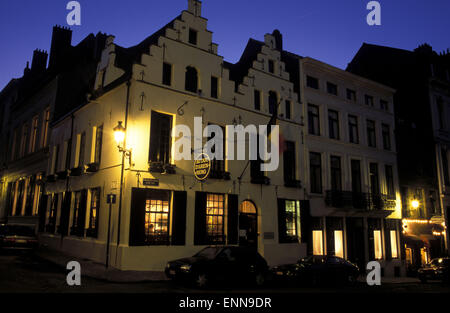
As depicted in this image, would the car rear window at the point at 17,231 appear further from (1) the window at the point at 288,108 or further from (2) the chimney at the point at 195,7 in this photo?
(1) the window at the point at 288,108

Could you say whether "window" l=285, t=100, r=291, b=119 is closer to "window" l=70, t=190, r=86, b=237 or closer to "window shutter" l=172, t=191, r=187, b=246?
"window shutter" l=172, t=191, r=187, b=246

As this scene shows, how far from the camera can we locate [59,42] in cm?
2861

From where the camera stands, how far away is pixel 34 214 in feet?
81.2

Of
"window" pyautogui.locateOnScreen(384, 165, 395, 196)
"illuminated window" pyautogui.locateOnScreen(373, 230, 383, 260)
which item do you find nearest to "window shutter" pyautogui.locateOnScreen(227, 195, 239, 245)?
"illuminated window" pyautogui.locateOnScreen(373, 230, 383, 260)

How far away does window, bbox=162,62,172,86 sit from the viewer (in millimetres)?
16750

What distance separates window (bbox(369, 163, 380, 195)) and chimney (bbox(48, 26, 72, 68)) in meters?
25.5

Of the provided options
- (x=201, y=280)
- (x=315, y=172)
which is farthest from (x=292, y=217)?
(x=201, y=280)

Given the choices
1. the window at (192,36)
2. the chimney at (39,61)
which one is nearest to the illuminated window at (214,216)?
the window at (192,36)

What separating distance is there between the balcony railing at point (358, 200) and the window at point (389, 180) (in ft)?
3.10

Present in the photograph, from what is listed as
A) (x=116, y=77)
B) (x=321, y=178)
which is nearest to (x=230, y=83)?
(x=116, y=77)

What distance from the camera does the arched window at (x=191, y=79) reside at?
17511 mm

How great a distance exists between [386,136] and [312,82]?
8352mm

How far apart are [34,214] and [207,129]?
1573 centimetres
